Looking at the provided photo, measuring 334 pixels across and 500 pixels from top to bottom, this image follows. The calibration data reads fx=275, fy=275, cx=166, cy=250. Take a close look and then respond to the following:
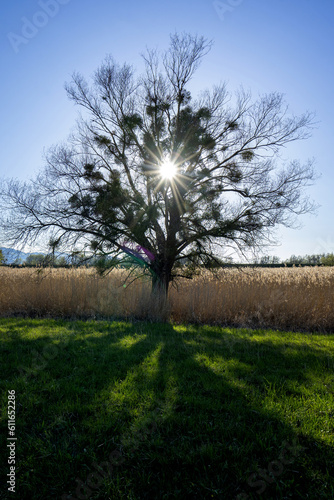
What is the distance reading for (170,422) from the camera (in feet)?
9.61

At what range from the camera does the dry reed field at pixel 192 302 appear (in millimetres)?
9180

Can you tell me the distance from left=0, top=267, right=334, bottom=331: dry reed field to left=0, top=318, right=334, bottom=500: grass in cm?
400

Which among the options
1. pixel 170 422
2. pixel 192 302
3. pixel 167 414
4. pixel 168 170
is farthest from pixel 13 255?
pixel 170 422

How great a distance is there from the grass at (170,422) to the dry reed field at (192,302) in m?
4.00

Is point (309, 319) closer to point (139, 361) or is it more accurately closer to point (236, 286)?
point (236, 286)

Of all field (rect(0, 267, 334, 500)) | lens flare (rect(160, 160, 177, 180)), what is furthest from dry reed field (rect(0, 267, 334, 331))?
lens flare (rect(160, 160, 177, 180))

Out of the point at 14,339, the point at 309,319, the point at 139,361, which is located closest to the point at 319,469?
the point at 139,361

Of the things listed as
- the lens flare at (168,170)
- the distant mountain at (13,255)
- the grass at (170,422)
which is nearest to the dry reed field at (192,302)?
the distant mountain at (13,255)

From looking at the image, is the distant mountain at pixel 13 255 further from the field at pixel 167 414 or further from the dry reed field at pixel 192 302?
the field at pixel 167 414

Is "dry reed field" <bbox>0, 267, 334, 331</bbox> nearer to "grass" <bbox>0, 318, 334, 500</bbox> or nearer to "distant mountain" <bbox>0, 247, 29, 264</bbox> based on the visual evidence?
"distant mountain" <bbox>0, 247, 29, 264</bbox>

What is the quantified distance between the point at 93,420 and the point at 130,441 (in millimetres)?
548

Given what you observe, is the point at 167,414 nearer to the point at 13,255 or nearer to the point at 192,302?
the point at 192,302

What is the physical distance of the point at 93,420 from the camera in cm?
297

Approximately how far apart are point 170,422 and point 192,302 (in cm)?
662
